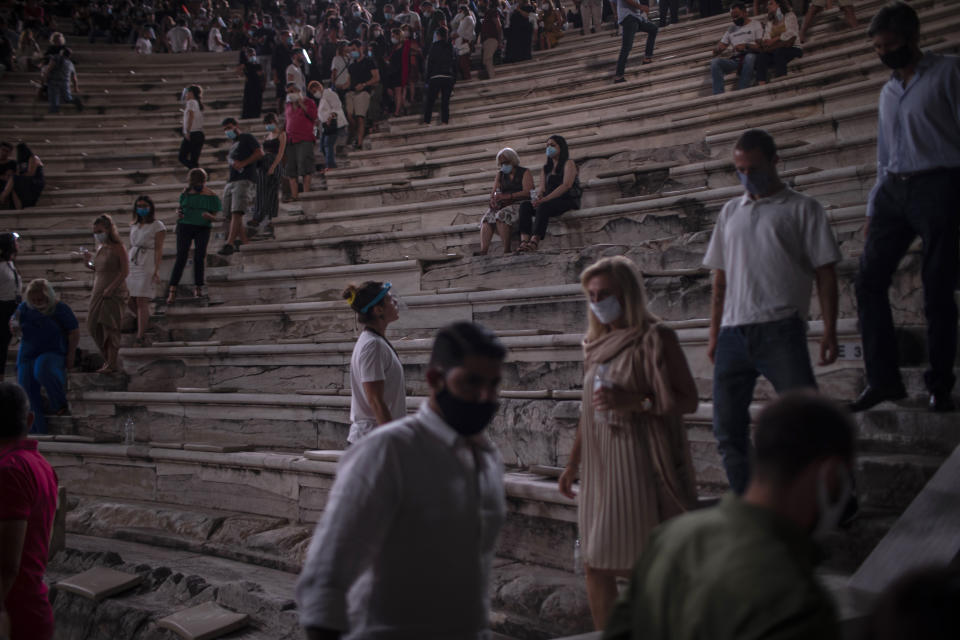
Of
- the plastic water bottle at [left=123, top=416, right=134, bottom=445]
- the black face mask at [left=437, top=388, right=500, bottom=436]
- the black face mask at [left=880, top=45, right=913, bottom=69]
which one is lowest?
the plastic water bottle at [left=123, top=416, right=134, bottom=445]

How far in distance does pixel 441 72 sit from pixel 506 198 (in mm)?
4563

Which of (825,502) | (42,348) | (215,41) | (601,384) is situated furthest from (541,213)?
(215,41)

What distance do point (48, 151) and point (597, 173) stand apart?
9463 millimetres

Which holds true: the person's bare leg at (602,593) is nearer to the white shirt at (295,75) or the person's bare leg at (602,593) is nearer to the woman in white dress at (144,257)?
the woman in white dress at (144,257)

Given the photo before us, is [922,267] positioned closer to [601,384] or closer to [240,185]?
[601,384]

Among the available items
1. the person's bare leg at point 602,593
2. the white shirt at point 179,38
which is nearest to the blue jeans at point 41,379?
the person's bare leg at point 602,593

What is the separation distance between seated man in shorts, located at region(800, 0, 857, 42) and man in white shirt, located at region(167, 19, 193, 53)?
42.1 ft

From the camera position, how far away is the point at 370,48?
38.2 feet

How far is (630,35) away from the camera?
33.8ft

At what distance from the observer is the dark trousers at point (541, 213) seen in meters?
6.95

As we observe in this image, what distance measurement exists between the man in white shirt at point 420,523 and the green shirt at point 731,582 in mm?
549

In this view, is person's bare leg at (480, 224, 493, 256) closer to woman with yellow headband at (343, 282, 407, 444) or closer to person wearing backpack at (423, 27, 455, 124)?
woman with yellow headband at (343, 282, 407, 444)

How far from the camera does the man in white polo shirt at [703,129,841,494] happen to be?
2996 millimetres

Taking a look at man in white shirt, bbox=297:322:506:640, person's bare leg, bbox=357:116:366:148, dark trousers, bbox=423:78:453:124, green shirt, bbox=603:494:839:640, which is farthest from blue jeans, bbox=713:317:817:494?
person's bare leg, bbox=357:116:366:148
